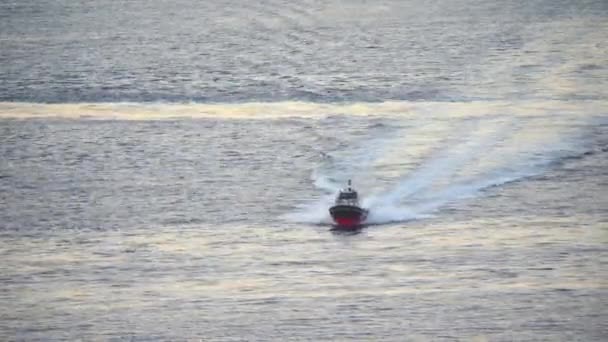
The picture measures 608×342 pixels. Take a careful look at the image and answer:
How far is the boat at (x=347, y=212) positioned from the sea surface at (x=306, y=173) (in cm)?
30

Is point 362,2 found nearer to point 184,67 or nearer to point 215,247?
point 184,67

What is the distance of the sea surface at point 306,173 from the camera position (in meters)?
31.5

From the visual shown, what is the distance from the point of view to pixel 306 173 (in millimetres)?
39375

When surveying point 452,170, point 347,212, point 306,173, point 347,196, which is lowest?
point 347,212

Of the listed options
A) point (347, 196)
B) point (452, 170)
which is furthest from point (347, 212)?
point (452, 170)

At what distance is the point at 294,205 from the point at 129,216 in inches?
139

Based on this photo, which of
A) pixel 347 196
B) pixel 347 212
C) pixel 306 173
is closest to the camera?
pixel 347 212

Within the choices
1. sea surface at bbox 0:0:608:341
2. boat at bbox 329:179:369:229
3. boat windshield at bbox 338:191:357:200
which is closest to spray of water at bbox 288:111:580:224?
sea surface at bbox 0:0:608:341

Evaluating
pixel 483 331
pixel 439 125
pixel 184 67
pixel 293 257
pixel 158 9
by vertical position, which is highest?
pixel 158 9

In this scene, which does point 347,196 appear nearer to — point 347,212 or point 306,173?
point 347,212

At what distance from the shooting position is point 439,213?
1423 inches

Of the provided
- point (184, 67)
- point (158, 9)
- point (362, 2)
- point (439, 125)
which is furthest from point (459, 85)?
point (158, 9)

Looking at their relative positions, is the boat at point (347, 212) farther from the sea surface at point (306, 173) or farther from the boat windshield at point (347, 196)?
the sea surface at point (306, 173)

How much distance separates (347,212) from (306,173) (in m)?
3.98
